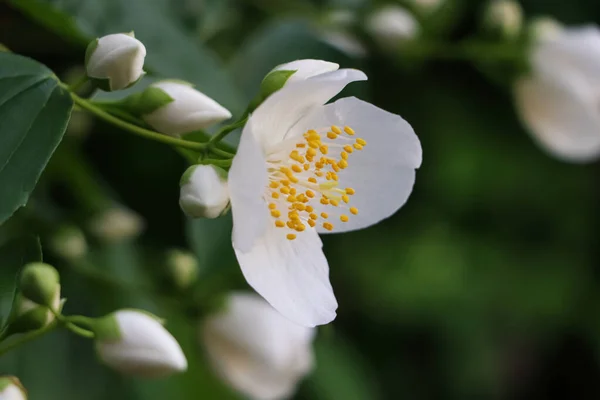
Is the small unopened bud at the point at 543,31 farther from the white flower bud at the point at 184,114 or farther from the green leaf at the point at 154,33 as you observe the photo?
the white flower bud at the point at 184,114

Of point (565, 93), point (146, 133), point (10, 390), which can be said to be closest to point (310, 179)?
point (146, 133)

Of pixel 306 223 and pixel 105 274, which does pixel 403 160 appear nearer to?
pixel 306 223

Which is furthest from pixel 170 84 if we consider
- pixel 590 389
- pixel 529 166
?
pixel 590 389

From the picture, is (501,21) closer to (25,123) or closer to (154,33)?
(154,33)

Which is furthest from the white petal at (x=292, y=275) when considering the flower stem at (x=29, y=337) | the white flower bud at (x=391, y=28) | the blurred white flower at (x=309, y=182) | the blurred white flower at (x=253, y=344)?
the white flower bud at (x=391, y=28)

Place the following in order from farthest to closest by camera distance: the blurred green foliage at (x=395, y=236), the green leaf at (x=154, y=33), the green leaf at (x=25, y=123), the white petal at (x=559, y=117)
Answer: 1. the white petal at (x=559, y=117)
2. the blurred green foliage at (x=395, y=236)
3. the green leaf at (x=154, y=33)
4. the green leaf at (x=25, y=123)

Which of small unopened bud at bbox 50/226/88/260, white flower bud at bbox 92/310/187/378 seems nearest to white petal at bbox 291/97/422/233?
white flower bud at bbox 92/310/187/378
